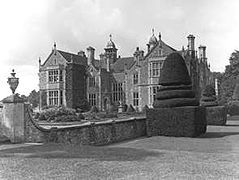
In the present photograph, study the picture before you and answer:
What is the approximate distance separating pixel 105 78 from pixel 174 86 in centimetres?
3070

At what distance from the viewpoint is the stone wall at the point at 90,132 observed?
14.2 m

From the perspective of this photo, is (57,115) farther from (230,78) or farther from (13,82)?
(230,78)

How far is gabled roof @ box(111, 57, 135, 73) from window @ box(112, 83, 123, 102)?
7.43 feet

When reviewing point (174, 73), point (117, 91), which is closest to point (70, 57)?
point (117, 91)

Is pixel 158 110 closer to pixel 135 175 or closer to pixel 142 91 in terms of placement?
Result: pixel 135 175

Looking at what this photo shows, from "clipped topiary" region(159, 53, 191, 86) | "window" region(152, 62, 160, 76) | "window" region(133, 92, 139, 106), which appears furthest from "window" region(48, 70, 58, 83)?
"clipped topiary" region(159, 53, 191, 86)

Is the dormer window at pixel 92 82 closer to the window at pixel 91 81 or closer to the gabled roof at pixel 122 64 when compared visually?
the window at pixel 91 81

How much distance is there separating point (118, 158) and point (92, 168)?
6.15 feet

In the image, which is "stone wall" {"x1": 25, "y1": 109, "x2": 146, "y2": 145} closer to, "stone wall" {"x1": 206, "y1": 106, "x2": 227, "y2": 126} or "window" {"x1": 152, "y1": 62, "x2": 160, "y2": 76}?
"stone wall" {"x1": 206, "y1": 106, "x2": 227, "y2": 126}

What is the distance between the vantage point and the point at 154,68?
1768 inches

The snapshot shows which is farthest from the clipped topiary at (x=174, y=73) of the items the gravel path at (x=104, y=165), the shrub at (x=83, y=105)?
the shrub at (x=83, y=105)

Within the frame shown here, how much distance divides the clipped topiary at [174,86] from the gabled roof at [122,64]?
30066mm

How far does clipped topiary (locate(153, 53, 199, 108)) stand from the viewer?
20.1 m

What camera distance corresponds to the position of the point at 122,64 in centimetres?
5397
